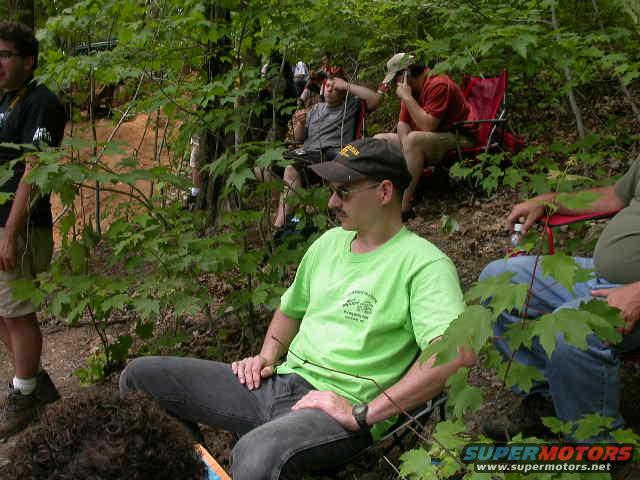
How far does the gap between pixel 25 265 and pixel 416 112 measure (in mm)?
3270

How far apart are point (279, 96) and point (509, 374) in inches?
107

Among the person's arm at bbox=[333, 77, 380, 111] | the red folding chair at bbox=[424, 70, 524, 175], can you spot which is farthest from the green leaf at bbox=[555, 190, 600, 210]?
the person's arm at bbox=[333, 77, 380, 111]

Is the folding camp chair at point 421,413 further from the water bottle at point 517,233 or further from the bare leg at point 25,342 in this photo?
the bare leg at point 25,342

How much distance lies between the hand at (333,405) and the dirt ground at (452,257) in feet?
2.85

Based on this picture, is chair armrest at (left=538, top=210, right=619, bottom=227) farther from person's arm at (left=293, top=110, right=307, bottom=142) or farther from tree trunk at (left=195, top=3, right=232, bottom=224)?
person's arm at (left=293, top=110, right=307, bottom=142)

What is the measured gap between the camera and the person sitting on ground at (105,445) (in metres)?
0.92

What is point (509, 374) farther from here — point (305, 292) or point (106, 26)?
point (106, 26)

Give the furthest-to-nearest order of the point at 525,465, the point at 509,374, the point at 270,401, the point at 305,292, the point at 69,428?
the point at 305,292 → the point at 270,401 → the point at 509,374 → the point at 525,465 → the point at 69,428

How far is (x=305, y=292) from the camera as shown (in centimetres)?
247

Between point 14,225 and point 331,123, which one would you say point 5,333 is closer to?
point 14,225

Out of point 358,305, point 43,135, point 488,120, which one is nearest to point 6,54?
point 43,135

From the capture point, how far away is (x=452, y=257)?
452cm

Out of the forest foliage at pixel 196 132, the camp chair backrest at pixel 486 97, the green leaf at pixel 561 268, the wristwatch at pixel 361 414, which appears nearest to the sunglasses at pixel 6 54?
the forest foliage at pixel 196 132

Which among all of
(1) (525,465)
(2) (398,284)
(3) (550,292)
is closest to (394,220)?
(2) (398,284)
